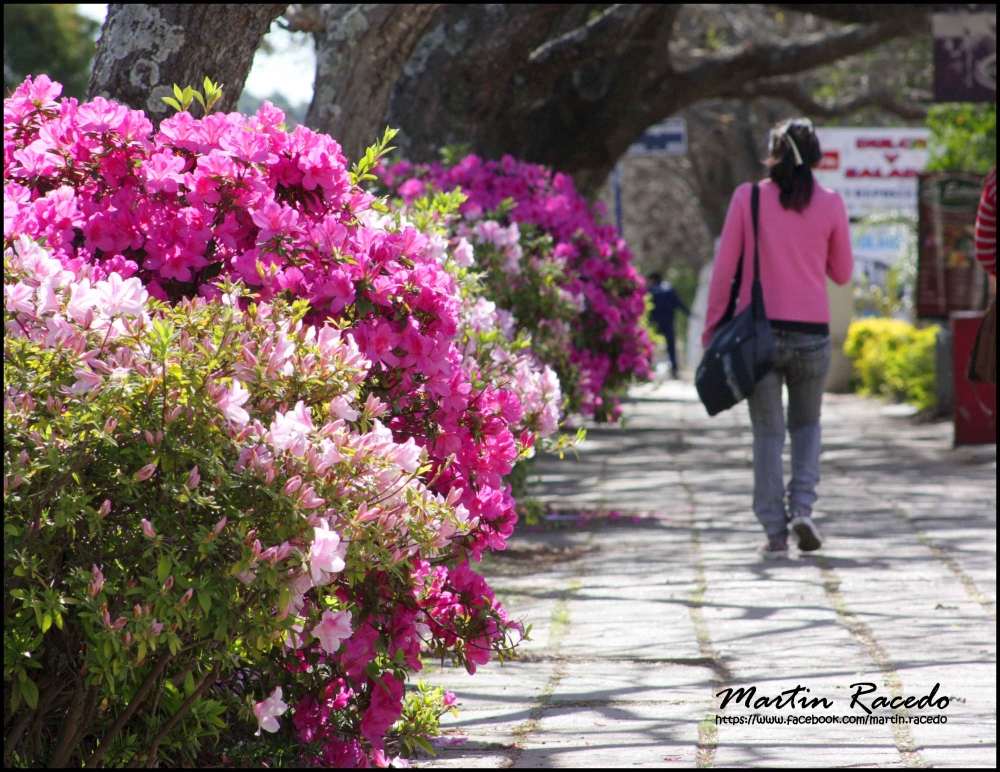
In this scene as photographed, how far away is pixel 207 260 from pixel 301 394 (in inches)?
25.7

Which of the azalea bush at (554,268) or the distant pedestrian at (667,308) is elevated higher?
the azalea bush at (554,268)

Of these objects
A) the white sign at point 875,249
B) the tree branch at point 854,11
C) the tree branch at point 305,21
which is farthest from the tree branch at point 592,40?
the white sign at point 875,249

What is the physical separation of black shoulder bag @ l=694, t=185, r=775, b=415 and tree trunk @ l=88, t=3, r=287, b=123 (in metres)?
2.61

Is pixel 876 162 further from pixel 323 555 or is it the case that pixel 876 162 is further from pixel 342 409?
pixel 323 555

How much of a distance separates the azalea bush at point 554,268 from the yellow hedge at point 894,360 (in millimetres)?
6019

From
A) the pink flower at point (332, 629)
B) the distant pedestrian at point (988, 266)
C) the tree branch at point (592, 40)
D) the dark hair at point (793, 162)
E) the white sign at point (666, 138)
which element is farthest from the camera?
the white sign at point (666, 138)

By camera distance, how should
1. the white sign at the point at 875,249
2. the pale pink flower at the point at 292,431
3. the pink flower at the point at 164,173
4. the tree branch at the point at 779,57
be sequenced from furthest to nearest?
the white sign at the point at 875,249 < the tree branch at the point at 779,57 < the pink flower at the point at 164,173 < the pale pink flower at the point at 292,431

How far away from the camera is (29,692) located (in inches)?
94.7

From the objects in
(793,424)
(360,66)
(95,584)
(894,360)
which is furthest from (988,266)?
(894,360)

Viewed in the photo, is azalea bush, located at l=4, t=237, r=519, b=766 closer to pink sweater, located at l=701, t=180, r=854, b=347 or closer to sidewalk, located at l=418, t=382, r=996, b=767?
sidewalk, located at l=418, t=382, r=996, b=767

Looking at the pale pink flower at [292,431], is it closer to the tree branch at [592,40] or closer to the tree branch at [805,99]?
the tree branch at [592,40]

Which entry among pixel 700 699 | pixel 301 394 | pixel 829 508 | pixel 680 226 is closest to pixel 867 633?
pixel 700 699

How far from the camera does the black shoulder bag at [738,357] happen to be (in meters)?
5.84

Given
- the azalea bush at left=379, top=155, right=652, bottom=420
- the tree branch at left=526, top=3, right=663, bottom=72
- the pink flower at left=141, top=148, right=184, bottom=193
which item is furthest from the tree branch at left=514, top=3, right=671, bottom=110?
the pink flower at left=141, top=148, right=184, bottom=193
